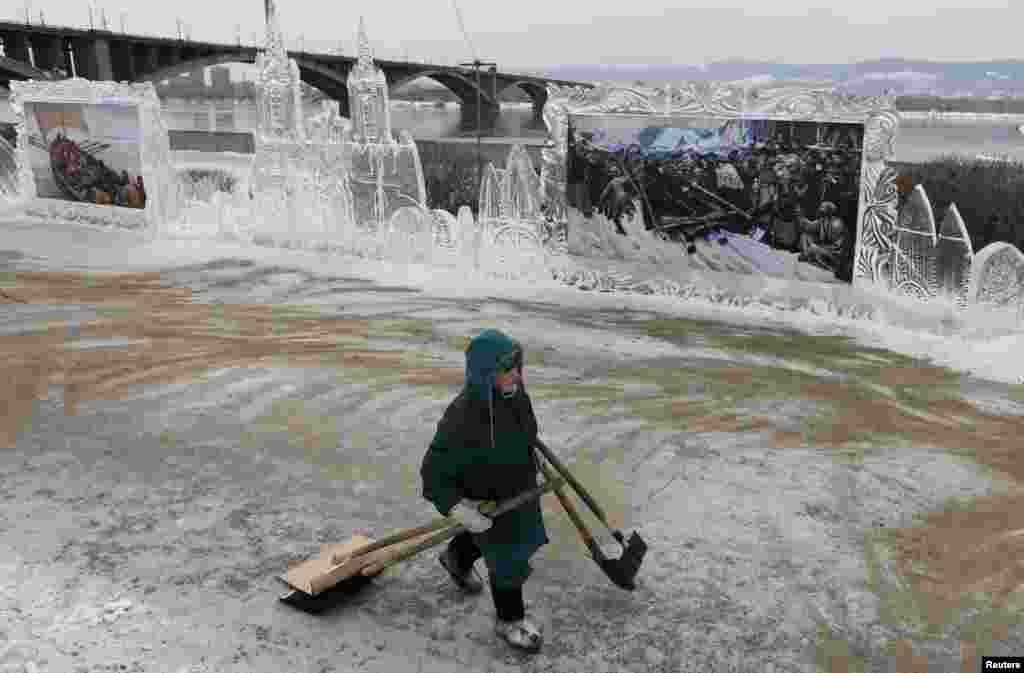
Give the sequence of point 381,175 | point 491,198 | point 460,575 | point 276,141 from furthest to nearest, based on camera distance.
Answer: point 276,141, point 381,175, point 491,198, point 460,575

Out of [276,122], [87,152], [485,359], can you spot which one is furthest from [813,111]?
[87,152]

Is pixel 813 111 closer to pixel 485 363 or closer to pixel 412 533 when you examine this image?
pixel 485 363

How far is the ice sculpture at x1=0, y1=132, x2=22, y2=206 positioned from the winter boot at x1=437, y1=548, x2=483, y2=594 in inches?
719

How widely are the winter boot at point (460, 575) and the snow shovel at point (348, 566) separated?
0.70 feet

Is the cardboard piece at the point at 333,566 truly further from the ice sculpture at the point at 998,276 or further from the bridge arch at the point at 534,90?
the bridge arch at the point at 534,90

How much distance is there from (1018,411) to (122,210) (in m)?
15.2

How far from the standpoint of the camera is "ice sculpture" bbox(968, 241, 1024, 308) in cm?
836

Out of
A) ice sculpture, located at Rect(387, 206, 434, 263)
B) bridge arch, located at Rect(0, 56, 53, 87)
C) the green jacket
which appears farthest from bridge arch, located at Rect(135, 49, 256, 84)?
the green jacket

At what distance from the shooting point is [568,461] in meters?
6.07

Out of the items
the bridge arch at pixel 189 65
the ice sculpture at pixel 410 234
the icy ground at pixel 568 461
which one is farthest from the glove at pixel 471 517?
the bridge arch at pixel 189 65

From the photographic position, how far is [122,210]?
16047 mm

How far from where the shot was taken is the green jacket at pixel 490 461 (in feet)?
12.2

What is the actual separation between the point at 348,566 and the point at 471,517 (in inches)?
35.1

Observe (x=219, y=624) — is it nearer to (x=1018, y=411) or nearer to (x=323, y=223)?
(x=1018, y=411)
